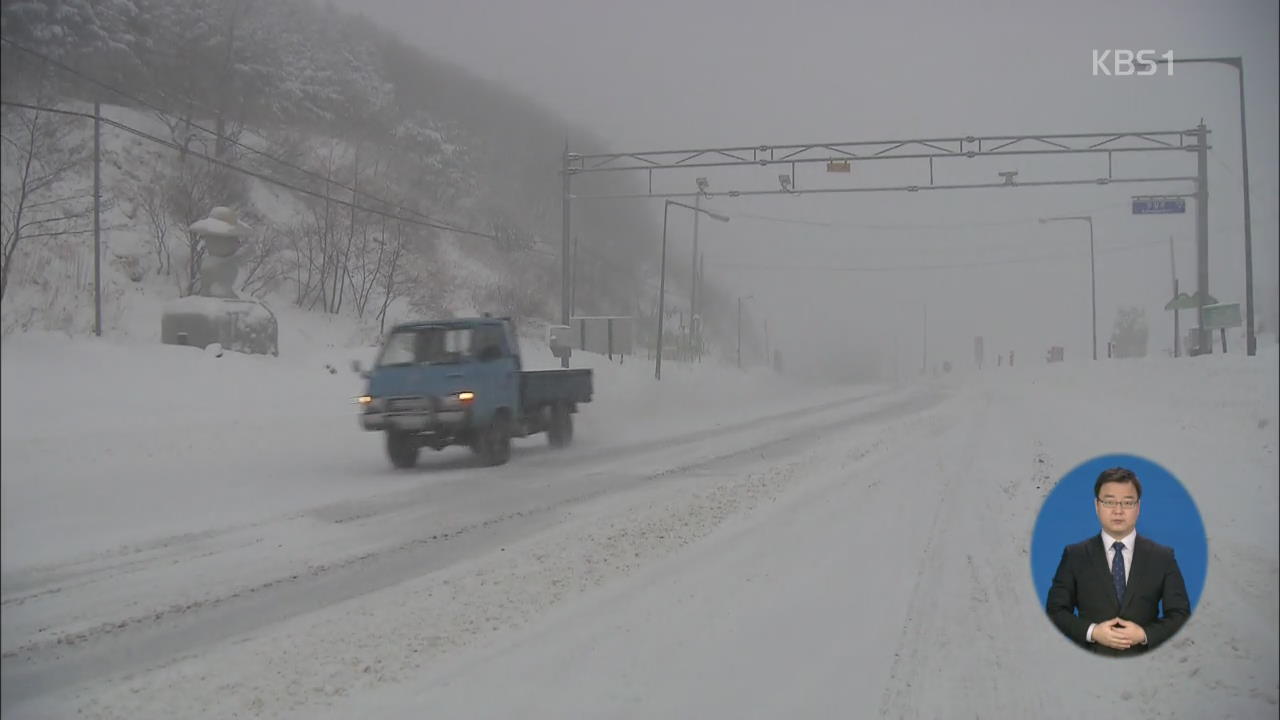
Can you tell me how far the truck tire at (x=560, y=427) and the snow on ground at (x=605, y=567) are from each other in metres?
1.60

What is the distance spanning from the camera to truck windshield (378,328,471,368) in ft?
14.8

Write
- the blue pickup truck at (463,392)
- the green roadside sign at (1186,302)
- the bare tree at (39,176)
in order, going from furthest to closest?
the blue pickup truck at (463,392), the green roadside sign at (1186,302), the bare tree at (39,176)

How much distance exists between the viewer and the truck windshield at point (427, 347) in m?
4.52

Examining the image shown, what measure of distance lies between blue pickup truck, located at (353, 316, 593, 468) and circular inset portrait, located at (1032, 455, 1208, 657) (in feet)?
9.44

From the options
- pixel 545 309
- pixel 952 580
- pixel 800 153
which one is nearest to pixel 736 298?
pixel 800 153

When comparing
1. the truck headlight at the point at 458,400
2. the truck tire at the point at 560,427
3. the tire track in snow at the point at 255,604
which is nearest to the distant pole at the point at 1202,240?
the tire track in snow at the point at 255,604

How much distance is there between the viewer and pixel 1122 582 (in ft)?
10.2

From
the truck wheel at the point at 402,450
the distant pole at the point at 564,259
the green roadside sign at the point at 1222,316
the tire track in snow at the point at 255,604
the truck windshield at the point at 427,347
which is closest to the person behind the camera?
the tire track in snow at the point at 255,604

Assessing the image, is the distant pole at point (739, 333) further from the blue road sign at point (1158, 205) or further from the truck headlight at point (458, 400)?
the truck headlight at point (458, 400)

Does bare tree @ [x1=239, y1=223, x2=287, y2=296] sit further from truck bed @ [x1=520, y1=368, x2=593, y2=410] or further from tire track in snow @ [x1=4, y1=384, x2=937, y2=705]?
truck bed @ [x1=520, y1=368, x2=593, y2=410]

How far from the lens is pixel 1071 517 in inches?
126

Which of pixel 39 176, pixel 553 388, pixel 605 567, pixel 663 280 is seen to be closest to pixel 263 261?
pixel 39 176

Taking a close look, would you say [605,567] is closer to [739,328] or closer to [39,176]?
[739,328]

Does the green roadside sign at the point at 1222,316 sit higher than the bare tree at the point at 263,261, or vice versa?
the bare tree at the point at 263,261
